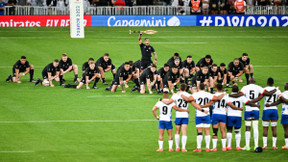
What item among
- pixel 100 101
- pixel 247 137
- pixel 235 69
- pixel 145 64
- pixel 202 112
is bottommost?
pixel 247 137

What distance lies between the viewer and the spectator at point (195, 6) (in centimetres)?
4662

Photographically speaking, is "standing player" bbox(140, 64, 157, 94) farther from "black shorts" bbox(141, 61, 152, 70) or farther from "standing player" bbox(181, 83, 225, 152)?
"standing player" bbox(181, 83, 225, 152)

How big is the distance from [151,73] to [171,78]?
1138 mm

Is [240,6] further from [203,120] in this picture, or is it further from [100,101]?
[203,120]

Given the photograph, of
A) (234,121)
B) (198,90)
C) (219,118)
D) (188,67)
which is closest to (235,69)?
(188,67)

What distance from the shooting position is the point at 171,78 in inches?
1017

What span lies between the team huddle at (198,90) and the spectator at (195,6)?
1753 centimetres

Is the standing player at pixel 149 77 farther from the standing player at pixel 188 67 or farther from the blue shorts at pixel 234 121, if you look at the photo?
the blue shorts at pixel 234 121

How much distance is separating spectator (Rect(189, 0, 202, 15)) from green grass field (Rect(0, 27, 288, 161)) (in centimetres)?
145

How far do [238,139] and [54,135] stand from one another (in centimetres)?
650

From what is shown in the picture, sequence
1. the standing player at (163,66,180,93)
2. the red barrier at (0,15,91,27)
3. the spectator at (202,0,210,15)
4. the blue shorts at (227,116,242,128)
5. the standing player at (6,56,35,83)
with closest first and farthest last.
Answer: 1. the blue shorts at (227,116,242,128)
2. the standing player at (163,66,180,93)
3. the standing player at (6,56,35,83)
4. the red barrier at (0,15,91,27)
5. the spectator at (202,0,210,15)

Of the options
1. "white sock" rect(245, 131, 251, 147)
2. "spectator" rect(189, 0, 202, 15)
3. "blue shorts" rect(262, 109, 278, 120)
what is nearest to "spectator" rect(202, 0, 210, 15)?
"spectator" rect(189, 0, 202, 15)

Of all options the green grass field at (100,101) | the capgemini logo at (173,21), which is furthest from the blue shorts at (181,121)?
the capgemini logo at (173,21)

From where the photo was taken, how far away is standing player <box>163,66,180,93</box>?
2571cm
